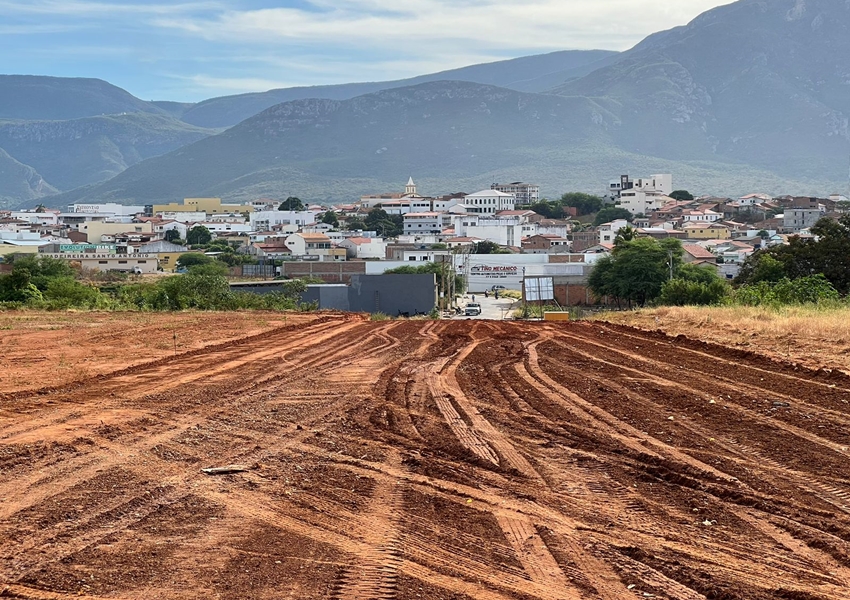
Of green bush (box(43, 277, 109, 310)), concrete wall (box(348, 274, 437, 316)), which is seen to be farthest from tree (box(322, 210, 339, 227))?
green bush (box(43, 277, 109, 310))

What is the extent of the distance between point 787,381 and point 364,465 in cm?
664

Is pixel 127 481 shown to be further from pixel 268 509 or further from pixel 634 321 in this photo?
pixel 634 321

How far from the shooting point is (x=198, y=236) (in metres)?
123

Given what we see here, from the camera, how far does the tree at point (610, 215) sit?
13788 centimetres

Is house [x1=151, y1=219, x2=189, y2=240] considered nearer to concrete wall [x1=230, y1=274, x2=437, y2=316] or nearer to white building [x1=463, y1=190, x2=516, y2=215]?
white building [x1=463, y1=190, x2=516, y2=215]

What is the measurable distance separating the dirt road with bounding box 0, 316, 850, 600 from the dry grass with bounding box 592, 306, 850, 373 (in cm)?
167

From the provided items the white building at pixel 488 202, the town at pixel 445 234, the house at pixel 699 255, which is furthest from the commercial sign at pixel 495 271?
the white building at pixel 488 202

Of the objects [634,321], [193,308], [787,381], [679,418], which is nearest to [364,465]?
[679,418]

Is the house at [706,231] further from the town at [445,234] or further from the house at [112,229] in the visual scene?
the house at [112,229]

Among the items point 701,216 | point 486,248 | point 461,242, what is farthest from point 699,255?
point 701,216

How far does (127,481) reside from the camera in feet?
27.1

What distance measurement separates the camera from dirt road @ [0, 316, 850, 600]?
6.17 metres

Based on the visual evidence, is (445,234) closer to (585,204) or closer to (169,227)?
(585,204)

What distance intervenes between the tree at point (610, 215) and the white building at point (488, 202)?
57.8 feet
